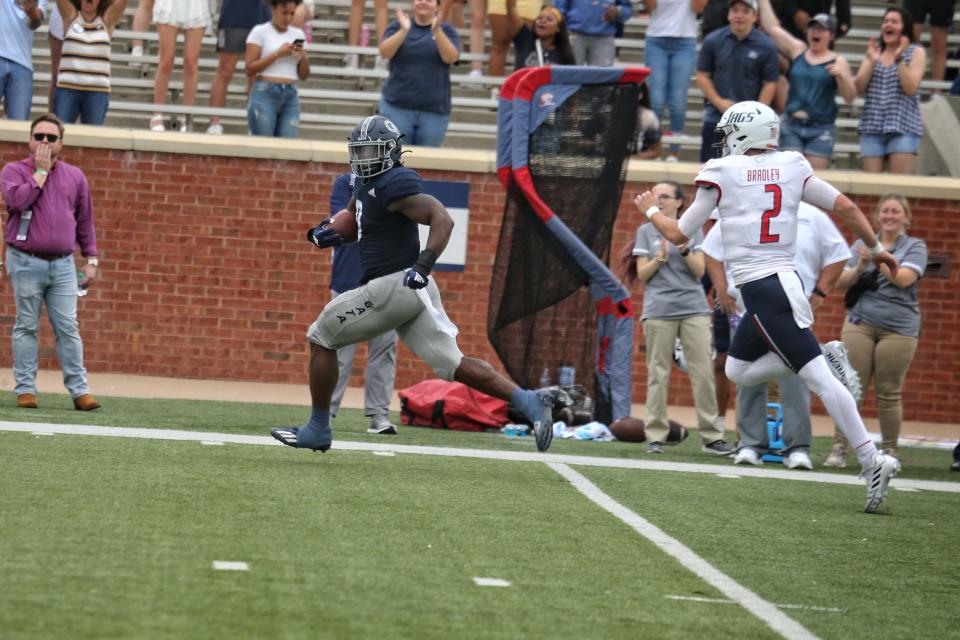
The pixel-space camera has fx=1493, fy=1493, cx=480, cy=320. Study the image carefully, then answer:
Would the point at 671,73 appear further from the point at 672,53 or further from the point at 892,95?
the point at 892,95

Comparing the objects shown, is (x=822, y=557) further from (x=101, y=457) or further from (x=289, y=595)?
(x=101, y=457)

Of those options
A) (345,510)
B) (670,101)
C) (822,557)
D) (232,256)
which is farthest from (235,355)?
(822,557)

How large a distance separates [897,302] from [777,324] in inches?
107

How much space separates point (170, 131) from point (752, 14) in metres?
5.83

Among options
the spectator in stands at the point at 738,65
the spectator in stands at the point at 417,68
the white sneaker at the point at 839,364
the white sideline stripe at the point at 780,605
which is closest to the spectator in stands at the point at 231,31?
the spectator in stands at the point at 417,68

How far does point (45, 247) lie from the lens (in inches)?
416

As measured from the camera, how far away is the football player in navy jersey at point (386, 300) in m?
8.12

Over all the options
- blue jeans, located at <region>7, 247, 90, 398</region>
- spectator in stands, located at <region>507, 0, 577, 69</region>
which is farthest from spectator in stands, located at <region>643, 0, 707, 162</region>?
blue jeans, located at <region>7, 247, 90, 398</region>

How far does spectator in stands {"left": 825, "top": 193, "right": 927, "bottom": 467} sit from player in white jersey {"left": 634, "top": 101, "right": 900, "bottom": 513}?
6.10 feet

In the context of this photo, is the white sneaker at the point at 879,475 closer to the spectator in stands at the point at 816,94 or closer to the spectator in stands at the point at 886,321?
the spectator in stands at the point at 886,321

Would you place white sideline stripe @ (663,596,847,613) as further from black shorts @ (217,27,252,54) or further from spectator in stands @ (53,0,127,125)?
black shorts @ (217,27,252,54)

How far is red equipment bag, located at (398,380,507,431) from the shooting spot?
38.0 feet

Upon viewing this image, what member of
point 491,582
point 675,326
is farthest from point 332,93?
point 491,582

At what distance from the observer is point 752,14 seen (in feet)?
47.2
